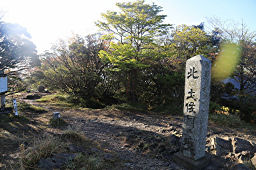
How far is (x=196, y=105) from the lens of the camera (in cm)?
335

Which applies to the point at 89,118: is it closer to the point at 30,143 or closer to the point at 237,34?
the point at 30,143

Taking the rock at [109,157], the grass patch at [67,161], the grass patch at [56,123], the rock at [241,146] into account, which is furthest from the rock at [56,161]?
the rock at [241,146]

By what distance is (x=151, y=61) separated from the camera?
9109 mm

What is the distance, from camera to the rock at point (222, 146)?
3.94 m

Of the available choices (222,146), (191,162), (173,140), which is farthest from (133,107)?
(191,162)

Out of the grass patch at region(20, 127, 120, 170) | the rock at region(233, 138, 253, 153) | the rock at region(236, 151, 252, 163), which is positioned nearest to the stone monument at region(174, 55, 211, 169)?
the rock at region(236, 151, 252, 163)

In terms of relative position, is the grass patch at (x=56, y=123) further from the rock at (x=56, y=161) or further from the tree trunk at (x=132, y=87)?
the tree trunk at (x=132, y=87)

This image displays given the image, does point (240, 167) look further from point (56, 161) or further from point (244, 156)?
point (56, 161)

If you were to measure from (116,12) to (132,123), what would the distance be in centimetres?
601

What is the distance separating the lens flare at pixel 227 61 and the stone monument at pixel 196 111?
7.30 metres

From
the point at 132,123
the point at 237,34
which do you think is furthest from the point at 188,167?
the point at 237,34

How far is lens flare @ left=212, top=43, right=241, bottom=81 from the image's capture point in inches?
386

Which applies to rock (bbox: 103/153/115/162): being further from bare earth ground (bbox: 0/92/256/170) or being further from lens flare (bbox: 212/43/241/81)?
lens flare (bbox: 212/43/241/81)

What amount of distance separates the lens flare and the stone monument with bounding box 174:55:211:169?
23.9 feet
